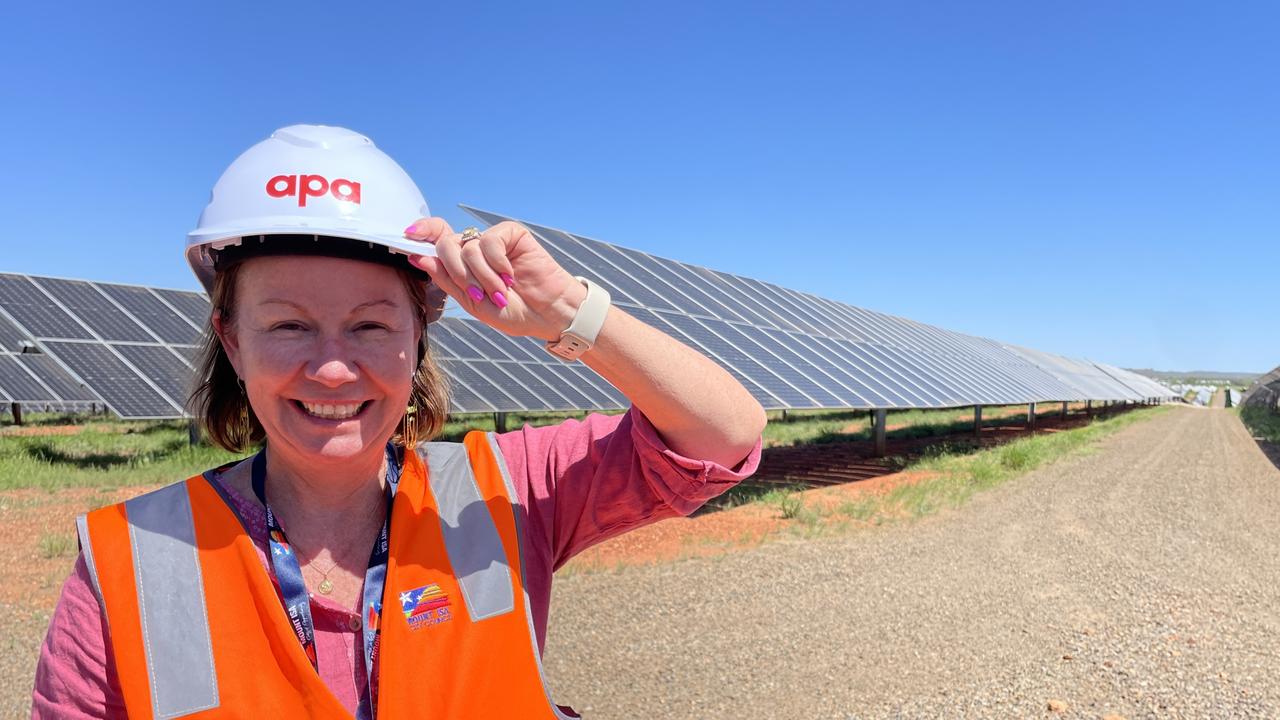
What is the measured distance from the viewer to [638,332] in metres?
1.54

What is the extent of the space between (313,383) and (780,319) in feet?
58.2

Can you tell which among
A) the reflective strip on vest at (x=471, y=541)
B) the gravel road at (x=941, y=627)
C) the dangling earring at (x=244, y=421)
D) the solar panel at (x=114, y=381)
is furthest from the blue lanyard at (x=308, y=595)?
the solar panel at (x=114, y=381)

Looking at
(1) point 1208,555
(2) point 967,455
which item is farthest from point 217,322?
(2) point 967,455

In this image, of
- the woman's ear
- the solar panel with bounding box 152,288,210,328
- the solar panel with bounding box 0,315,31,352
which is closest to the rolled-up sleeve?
the woman's ear

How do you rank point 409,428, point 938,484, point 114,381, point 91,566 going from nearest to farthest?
point 91,566
point 409,428
point 114,381
point 938,484

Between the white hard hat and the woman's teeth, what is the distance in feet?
1.02

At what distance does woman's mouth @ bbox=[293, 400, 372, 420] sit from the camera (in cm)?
154

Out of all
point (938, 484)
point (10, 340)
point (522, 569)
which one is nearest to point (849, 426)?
point (938, 484)

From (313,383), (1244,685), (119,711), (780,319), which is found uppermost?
(780,319)

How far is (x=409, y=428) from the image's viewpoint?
1900 millimetres

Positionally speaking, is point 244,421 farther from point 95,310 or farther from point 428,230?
point 95,310

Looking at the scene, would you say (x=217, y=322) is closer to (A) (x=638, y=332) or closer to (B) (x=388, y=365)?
(B) (x=388, y=365)

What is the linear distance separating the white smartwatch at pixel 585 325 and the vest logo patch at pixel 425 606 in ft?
1.64

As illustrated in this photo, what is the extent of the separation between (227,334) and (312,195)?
14.8 inches
